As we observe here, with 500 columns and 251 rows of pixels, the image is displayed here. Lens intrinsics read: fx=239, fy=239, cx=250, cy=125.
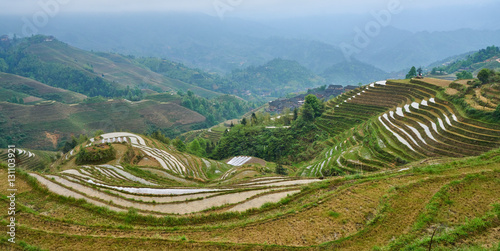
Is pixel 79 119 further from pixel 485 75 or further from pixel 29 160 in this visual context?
pixel 485 75

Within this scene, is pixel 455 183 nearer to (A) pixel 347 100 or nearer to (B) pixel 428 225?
(B) pixel 428 225

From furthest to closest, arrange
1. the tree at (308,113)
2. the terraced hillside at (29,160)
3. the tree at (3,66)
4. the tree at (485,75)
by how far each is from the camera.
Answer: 1. the tree at (3,66)
2. the terraced hillside at (29,160)
3. the tree at (308,113)
4. the tree at (485,75)

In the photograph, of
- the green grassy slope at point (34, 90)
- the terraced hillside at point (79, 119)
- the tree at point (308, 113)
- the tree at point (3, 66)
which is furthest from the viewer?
the tree at point (3, 66)

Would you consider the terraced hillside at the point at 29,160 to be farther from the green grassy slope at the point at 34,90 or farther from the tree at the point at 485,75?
the tree at the point at 485,75

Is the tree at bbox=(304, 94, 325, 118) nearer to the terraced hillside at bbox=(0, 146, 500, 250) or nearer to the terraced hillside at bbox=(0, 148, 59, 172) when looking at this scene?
the terraced hillside at bbox=(0, 146, 500, 250)

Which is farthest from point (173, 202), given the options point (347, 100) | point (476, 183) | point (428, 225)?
point (347, 100)

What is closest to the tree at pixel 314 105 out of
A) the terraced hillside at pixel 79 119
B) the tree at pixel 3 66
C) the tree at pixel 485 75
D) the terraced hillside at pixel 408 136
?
the terraced hillside at pixel 408 136
